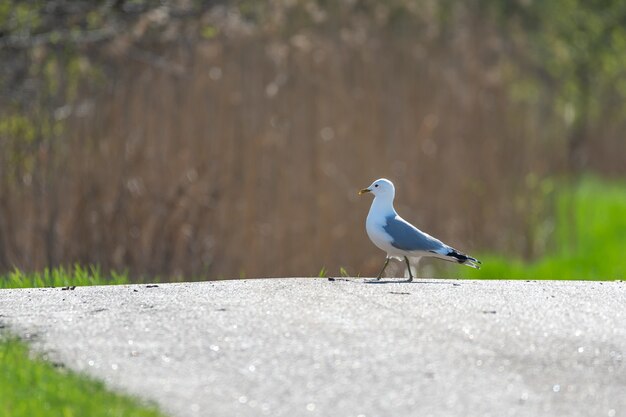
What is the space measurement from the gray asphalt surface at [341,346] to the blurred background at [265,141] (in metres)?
3.09

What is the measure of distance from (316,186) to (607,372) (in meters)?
6.36

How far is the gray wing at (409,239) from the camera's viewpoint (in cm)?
859

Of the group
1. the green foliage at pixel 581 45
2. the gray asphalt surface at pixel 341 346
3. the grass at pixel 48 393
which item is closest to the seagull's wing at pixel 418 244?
the gray asphalt surface at pixel 341 346

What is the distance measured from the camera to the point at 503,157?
15.1 meters

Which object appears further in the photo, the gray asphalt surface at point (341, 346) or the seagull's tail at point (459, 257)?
the seagull's tail at point (459, 257)

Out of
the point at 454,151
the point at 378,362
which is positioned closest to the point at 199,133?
the point at 454,151

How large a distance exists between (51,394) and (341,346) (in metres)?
1.44

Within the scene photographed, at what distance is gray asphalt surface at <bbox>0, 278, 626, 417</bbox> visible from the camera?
5953 millimetres

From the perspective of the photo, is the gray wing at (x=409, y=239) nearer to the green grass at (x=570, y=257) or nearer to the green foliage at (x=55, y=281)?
the green foliage at (x=55, y=281)

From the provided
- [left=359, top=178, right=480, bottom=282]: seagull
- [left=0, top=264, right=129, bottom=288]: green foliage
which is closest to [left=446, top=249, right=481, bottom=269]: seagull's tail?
[left=359, top=178, right=480, bottom=282]: seagull

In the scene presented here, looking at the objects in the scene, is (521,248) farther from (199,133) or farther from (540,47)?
(540,47)

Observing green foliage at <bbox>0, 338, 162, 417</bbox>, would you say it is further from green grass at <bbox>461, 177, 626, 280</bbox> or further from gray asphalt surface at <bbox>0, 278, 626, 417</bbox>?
green grass at <bbox>461, 177, 626, 280</bbox>

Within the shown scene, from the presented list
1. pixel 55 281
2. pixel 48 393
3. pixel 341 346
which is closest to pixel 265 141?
pixel 55 281

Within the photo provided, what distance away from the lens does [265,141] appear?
40.1 feet
